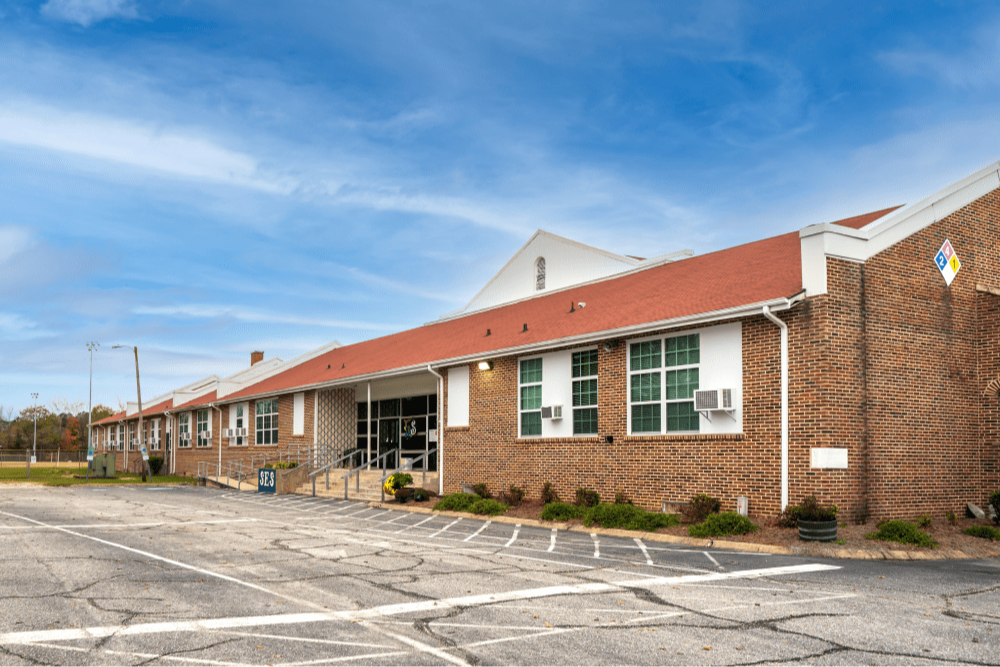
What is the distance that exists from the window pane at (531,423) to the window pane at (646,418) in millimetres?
3359

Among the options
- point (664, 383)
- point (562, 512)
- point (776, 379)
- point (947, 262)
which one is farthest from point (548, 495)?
point (947, 262)

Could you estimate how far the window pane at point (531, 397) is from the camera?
2152 cm

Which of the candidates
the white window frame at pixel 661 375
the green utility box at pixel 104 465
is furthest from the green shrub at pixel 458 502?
the green utility box at pixel 104 465

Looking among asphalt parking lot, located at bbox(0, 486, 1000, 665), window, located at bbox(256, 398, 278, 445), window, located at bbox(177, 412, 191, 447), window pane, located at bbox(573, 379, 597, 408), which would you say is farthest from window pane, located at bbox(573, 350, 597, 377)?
window, located at bbox(177, 412, 191, 447)

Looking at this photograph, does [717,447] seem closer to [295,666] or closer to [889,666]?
[889,666]

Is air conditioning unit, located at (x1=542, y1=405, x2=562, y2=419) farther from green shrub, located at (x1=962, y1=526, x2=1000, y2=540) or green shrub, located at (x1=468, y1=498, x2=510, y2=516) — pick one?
green shrub, located at (x1=962, y1=526, x2=1000, y2=540)

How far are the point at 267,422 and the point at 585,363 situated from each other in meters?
21.7

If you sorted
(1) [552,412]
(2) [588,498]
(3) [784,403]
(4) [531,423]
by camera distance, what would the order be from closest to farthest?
(3) [784,403], (2) [588,498], (1) [552,412], (4) [531,423]

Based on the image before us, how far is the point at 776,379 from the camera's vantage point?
1564 cm

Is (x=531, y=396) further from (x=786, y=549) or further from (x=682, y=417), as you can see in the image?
(x=786, y=549)

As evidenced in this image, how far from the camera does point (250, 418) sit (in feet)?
128

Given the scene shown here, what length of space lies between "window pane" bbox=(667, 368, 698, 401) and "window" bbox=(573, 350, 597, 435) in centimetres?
248

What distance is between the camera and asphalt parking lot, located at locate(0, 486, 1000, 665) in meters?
6.85

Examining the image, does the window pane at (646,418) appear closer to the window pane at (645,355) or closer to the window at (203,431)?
the window pane at (645,355)
